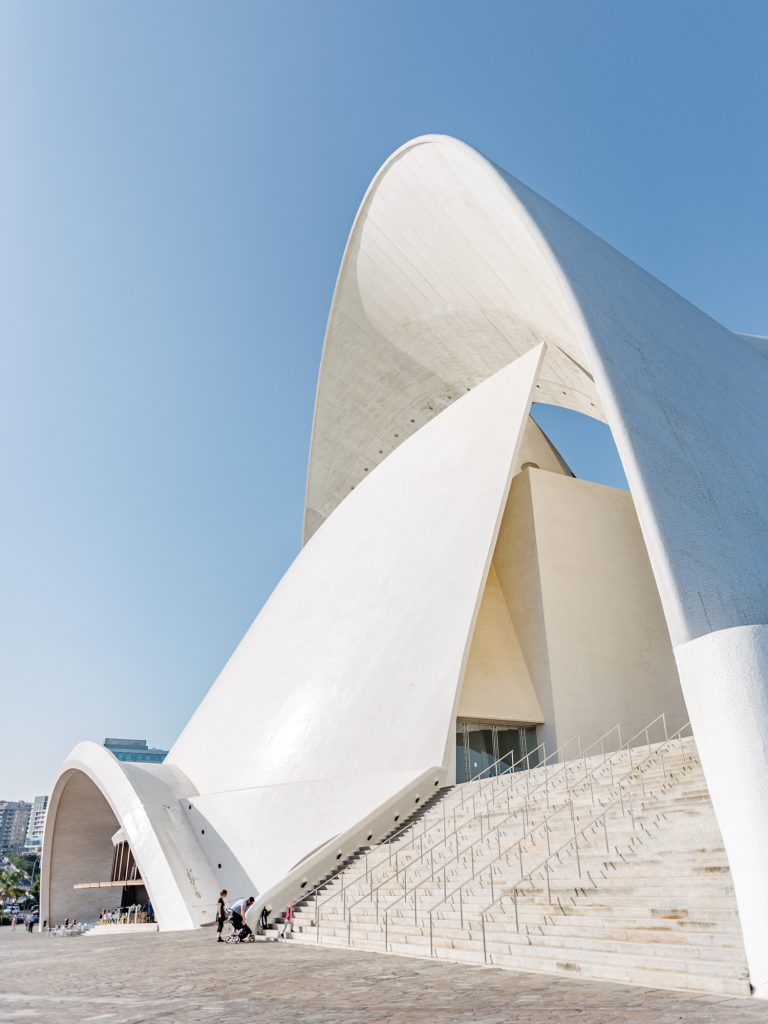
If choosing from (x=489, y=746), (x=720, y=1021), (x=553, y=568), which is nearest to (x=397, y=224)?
(x=553, y=568)

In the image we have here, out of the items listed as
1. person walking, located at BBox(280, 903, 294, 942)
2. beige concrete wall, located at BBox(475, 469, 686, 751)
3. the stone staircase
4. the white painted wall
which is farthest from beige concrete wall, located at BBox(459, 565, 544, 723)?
person walking, located at BBox(280, 903, 294, 942)

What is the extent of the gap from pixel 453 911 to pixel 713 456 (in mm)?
5702

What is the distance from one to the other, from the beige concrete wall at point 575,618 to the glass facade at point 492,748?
0.32m

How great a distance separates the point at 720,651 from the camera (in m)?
5.57

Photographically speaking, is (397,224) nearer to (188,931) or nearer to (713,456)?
(713,456)

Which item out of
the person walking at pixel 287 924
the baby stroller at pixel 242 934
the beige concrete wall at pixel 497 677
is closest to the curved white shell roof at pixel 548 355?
the beige concrete wall at pixel 497 677

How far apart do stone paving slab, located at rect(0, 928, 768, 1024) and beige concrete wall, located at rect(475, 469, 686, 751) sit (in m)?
8.27

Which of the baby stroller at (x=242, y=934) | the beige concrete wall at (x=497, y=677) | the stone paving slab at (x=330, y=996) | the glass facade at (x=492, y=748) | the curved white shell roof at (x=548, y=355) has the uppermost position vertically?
the curved white shell roof at (x=548, y=355)

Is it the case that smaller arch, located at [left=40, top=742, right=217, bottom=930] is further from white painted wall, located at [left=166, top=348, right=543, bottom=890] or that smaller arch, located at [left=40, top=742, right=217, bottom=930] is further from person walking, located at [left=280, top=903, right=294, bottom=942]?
person walking, located at [left=280, top=903, right=294, bottom=942]

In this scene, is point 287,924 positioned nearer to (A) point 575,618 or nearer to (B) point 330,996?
(B) point 330,996

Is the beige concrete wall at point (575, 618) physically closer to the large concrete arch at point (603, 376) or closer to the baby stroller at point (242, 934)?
the large concrete arch at point (603, 376)

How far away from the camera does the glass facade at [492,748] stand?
14.1 metres

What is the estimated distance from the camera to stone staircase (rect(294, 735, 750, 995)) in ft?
18.2

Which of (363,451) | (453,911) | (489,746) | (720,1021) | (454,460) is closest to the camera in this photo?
(720,1021)
